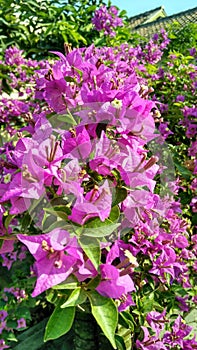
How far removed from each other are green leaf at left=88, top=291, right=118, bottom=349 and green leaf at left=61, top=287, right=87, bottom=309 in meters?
0.02

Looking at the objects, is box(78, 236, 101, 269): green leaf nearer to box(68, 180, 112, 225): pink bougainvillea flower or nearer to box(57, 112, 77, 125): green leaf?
box(68, 180, 112, 225): pink bougainvillea flower

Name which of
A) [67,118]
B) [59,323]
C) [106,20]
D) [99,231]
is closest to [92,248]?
[99,231]

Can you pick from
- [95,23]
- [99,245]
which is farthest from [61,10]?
[99,245]

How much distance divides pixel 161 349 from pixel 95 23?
2028 millimetres

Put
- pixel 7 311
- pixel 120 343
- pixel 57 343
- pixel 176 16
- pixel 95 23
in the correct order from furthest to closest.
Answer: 1. pixel 176 16
2. pixel 95 23
3. pixel 7 311
4. pixel 57 343
5. pixel 120 343

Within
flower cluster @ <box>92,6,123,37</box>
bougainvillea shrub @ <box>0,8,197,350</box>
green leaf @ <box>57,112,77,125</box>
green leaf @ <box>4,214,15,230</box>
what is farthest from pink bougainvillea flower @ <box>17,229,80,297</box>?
flower cluster @ <box>92,6,123,37</box>

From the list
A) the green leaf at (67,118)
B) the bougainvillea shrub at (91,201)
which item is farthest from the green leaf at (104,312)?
the green leaf at (67,118)

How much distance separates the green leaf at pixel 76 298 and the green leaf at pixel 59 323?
0.07 feet

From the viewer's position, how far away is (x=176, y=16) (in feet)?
44.0

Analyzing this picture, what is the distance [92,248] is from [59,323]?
131 millimetres

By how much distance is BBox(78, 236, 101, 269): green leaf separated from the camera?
2.18 ft

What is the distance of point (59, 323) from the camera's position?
67cm

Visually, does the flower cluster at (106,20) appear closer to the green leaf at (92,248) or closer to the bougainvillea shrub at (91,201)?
the bougainvillea shrub at (91,201)

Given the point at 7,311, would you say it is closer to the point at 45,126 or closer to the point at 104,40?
the point at 45,126
